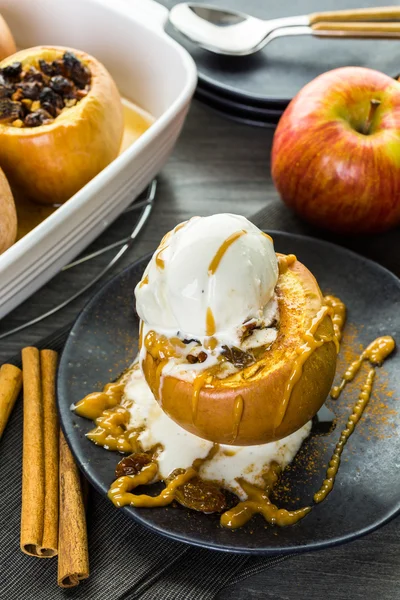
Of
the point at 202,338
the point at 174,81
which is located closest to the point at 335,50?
the point at 174,81

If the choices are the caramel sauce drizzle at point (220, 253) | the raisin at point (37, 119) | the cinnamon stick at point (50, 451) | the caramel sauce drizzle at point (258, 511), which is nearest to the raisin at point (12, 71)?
the raisin at point (37, 119)

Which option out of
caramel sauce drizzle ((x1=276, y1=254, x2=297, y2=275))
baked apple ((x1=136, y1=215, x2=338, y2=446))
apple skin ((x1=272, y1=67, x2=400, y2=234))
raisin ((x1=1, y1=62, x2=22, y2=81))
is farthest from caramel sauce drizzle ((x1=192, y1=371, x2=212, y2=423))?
raisin ((x1=1, y1=62, x2=22, y2=81))

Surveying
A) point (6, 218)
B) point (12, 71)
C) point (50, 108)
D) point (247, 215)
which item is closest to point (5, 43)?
point (12, 71)

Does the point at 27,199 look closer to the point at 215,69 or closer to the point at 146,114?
the point at 146,114

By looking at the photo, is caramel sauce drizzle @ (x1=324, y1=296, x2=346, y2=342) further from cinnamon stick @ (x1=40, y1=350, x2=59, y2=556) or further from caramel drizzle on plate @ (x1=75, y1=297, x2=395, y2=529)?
cinnamon stick @ (x1=40, y1=350, x2=59, y2=556)

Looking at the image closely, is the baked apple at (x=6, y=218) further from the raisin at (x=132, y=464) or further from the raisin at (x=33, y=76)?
the raisin at (x=132, y=464)

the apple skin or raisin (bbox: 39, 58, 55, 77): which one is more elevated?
raisin (bbox: 39, 58, 55, 77)
